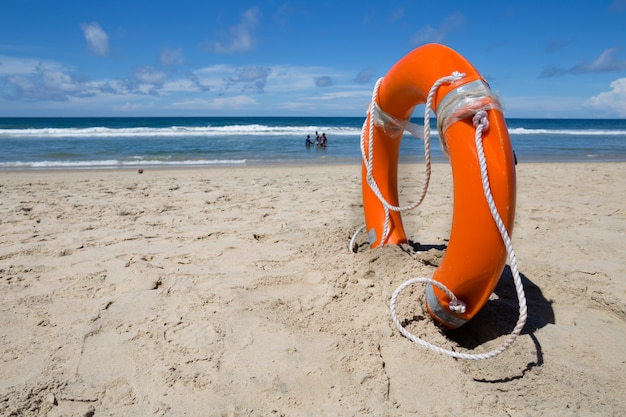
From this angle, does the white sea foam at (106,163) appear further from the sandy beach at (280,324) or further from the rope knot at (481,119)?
the rope knot at (481,119)

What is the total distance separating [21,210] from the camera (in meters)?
4.45

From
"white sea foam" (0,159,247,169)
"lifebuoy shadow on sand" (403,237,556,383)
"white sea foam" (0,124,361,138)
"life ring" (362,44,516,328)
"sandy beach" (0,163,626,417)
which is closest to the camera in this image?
"sandy beach" (0,163,626,417)

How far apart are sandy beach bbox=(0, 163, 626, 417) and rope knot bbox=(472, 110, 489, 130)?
89 cm

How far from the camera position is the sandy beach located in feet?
5.47

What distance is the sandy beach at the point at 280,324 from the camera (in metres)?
1.67

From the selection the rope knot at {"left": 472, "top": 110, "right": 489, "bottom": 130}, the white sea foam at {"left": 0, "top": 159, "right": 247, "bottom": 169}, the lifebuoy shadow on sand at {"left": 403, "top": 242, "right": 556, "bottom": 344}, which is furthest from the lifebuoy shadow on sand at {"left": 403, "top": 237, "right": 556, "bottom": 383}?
the white sea foam at {"left": 0, "top": 159, "right": 247, "bottom": 169}

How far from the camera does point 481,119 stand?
1.83 m

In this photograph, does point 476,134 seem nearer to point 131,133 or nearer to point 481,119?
point 481,119

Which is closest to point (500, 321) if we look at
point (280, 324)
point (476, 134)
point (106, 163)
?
point (476, 134)

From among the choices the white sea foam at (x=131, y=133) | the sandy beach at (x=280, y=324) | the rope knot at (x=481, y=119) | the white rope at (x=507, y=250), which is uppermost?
the rope knot at (x=481, y=119)

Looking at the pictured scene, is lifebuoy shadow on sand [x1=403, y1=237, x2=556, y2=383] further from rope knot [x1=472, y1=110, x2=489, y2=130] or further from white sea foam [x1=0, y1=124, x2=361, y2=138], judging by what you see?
white sea foam [x1=0, y1=124, x2=361, y2=138]

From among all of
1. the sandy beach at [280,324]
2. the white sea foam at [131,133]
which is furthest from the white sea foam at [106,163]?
the white sea foam at [131,133]

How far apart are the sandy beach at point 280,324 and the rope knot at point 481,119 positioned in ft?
2.92

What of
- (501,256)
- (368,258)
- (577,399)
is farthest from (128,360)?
(577,399)
